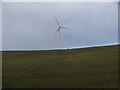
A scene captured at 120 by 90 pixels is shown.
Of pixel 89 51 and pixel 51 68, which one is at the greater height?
pixel 89 51

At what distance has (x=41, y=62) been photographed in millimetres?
9312

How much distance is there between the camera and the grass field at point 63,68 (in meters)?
8.49

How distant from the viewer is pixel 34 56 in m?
9.36

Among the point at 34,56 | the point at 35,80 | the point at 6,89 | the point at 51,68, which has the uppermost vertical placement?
the point at 34,56

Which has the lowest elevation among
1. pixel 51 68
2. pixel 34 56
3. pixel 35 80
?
Result: pixel 35 80

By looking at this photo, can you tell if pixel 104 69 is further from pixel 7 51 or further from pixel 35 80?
pixel 7 51

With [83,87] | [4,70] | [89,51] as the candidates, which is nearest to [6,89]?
[4,70]

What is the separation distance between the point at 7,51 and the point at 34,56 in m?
1.70

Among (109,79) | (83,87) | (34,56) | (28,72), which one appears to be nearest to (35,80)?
(28,72)

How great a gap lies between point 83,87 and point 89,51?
2197mm

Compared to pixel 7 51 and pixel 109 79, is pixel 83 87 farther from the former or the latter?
pixel 7 51

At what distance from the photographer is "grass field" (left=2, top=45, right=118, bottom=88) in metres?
8.49

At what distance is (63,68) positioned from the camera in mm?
8844

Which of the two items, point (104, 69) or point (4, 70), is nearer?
point (104, 69)
